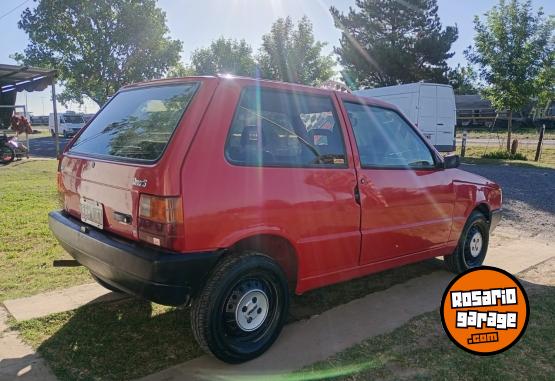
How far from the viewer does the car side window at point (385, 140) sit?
3656 mm

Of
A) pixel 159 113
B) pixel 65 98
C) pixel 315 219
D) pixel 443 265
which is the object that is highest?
pixel 65 98

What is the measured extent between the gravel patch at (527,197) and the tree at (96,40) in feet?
89.8

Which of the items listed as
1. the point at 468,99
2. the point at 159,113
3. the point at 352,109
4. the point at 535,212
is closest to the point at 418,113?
the point at 535,212

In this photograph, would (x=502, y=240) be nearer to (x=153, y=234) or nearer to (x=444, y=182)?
(x=444, y=182)

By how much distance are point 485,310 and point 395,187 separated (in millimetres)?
1410

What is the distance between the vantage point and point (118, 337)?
318cm

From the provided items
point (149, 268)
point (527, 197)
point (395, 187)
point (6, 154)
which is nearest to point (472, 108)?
point (527, 197)

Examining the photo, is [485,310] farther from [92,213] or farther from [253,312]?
[92,213]

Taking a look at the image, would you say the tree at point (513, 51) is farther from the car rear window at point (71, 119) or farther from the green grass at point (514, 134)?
the car rear window at point (71, 119)

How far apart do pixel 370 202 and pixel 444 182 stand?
1.12 meters

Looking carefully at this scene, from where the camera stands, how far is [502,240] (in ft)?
20.4

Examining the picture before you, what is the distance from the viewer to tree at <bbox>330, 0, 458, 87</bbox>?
94.7 ft

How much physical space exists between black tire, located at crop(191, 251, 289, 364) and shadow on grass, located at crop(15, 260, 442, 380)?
13.1 inches

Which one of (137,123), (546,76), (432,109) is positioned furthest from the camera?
(546,76)
